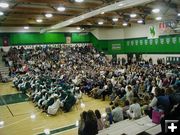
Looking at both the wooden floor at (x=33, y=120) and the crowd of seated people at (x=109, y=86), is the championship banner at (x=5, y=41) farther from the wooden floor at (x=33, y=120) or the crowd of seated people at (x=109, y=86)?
the wooden floor at (x=33, y=120)

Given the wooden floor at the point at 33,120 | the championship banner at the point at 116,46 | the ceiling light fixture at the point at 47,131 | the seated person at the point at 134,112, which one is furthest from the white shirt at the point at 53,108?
the championship banner at the point at 116,46

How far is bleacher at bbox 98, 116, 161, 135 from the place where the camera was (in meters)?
5.09

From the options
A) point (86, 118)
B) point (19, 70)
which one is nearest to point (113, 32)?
point (19, 70)

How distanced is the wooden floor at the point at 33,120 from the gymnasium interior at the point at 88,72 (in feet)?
0.11

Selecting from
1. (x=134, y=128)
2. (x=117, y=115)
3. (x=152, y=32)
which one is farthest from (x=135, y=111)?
(x=152, y=32)

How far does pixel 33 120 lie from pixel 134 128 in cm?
449

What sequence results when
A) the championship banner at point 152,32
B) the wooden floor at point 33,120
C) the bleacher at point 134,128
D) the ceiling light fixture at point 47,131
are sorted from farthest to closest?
the championship banner at point 152,32
the wooden floor at point 33,120
the ceiling light fixture at point 47,131
the bleacher at point 134,128

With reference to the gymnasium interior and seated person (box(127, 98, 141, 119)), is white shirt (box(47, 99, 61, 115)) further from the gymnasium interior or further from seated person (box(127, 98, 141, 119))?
seated person (box(127, 98, 141, 119))

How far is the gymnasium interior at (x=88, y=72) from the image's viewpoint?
6.33 metres

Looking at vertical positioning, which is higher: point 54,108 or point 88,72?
point 88,72

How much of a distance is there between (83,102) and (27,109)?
257cm

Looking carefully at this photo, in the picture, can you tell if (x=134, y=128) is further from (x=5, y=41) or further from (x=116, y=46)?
(x=116, y=46)

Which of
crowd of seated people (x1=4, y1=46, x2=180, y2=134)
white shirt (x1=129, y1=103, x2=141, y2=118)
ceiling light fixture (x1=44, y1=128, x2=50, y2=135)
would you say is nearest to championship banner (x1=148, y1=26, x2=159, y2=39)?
crowd of seated people (x1=4, y1=46, x2=180, y2=134)

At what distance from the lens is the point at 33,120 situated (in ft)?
28.1
